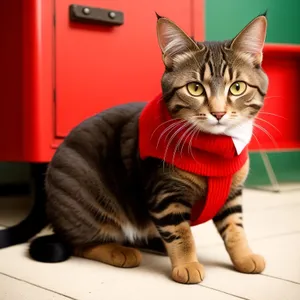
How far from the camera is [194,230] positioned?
1539 millimetres

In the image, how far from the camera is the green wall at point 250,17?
2584 mm

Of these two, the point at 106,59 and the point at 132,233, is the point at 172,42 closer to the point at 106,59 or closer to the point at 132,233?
the point at 132,233

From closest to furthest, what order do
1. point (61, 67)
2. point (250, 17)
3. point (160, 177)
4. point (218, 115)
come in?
point (218, 115) → point (160, 177) → point (61, 67) → point (250, 17)

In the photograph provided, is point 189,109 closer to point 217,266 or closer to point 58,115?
point 217,266

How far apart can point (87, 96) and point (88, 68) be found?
0.09 metres

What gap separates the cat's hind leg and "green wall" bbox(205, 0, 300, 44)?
1.62m

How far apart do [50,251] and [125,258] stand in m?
0.19

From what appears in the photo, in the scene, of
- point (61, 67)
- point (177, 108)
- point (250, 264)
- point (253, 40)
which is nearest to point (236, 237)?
point (250, 264)

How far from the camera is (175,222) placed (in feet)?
3.51

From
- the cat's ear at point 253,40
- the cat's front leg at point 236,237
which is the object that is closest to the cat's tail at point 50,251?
the cat's front leg at point 236,237

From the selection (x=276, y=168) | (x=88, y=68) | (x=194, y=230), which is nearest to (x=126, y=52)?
(x=88, y=68)

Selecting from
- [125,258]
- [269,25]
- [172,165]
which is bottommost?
[125,258]

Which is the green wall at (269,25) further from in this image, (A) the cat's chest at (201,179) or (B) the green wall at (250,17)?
(A) the cat's chest at (201,179)

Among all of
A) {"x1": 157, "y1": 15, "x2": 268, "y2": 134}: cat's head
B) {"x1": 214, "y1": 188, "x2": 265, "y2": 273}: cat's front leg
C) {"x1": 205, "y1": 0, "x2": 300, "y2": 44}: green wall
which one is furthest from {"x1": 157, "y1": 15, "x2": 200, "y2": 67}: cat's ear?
{"x1": 205, "y1": 0, "x2": 300, "y2": 44}: green wall
